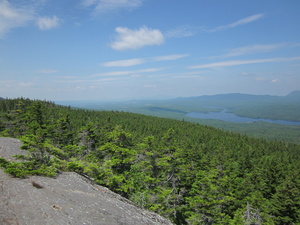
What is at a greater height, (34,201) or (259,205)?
(34,201)

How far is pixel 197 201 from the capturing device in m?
24.0

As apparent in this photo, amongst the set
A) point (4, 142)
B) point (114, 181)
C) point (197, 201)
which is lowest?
point (197, 201)

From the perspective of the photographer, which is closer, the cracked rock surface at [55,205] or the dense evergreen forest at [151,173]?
the cracked rock surface at [55,205]

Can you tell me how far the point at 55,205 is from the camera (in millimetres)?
11102

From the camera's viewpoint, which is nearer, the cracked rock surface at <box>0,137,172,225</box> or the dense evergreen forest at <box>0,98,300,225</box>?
the cracked rock surface at <box>0,137,172,225</box>

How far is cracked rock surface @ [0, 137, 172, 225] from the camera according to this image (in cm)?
958

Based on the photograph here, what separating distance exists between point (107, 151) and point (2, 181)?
12.7 metres

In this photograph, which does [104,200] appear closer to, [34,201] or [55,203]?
[55,203]

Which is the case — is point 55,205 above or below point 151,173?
above

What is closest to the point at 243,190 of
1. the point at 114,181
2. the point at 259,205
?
the point at 259,205

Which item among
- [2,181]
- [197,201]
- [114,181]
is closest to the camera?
[2,181]

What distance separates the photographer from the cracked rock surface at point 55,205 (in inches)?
377

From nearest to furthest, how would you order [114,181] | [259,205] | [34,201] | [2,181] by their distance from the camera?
1. [34,201]
2. [2,181]
3. [114,181]
4. [259,205]

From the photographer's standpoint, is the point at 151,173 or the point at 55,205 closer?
the point at 55,205
